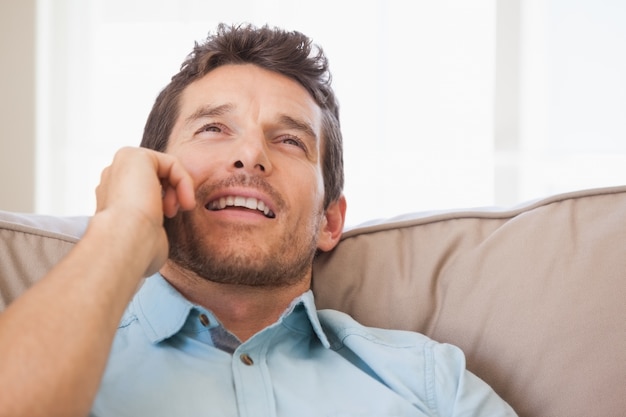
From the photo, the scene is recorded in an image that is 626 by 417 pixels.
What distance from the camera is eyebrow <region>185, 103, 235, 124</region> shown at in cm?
138

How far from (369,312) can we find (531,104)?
2040 millimetres

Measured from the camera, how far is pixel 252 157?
4.20ft

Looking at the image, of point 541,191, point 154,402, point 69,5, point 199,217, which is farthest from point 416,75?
point 154,402

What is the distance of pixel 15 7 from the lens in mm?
3217

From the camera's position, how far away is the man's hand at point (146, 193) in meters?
0.97

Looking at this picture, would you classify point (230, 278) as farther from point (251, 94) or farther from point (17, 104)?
point (17, 104)

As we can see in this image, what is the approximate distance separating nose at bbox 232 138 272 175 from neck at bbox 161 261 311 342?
19 cm

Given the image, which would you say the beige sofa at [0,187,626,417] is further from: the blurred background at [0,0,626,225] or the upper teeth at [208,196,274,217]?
the blurred background at [0,0,626,225]

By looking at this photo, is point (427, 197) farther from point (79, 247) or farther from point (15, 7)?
point (79, 247)

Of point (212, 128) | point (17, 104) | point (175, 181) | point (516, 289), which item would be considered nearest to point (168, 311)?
point (175, 181)

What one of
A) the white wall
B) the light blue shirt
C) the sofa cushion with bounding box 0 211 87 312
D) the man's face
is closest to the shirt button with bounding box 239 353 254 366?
the light blue shirt

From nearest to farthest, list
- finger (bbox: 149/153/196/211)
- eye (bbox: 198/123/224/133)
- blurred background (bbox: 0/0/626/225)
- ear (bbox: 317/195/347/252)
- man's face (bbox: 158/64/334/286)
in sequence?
finger (bbox: 149/153/196/211) < man's face (bbox: 158/64/334/286) < eye (bbox: 198/123/224/133) < ear (bbox: 317/195/347/252) < blurred background (bbox: 0/0/626/225)

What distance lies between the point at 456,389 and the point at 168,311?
1.49ft

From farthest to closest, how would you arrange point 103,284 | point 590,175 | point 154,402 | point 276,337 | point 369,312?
point 590,175 < point 369,312 < point 276,337 < point 154,402 < point 103,284
